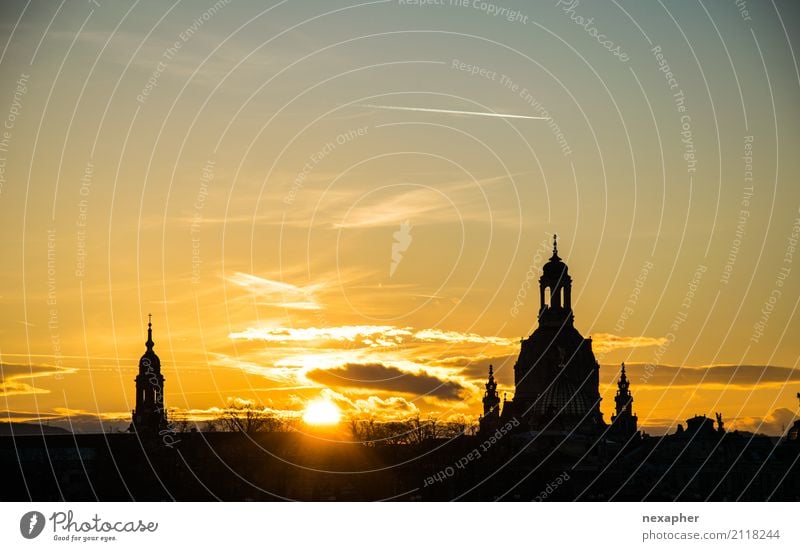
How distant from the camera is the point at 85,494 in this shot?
127 meters

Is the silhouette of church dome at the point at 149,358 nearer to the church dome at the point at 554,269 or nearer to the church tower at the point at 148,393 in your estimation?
the church tower at the point at 148,393

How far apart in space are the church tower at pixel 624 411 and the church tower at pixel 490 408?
11.4 meters

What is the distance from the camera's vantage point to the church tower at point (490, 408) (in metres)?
170

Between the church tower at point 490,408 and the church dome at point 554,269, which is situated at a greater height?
the church dome at point 554,269

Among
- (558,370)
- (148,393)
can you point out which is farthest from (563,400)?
(148,393)

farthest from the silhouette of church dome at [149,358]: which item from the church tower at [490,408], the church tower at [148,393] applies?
the church tower at [490,408]

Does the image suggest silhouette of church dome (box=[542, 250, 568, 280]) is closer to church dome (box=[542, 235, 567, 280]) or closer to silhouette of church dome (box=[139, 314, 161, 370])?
church dome (box=[542, 235, 567, 280])

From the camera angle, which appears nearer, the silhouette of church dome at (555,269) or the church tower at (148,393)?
the church tower at (148,393)

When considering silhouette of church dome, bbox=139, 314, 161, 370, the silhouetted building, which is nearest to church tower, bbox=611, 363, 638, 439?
the silhouetted building

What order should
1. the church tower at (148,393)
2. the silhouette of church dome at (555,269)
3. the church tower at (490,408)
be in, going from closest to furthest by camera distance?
1. the church tower at (148,393)
2. the church tower at (490,408)
3. the silhouette of church dome at (555,269)

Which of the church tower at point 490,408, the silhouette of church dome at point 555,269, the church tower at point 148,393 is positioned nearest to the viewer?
the church tower at point 148,393

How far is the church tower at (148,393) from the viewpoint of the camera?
5423 inches

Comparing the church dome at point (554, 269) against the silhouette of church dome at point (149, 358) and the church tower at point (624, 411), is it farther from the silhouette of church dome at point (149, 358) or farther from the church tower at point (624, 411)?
the silhouette of church dome at point (149, 358)

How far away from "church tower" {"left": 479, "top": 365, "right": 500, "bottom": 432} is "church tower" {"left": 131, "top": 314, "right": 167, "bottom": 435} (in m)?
35.0
